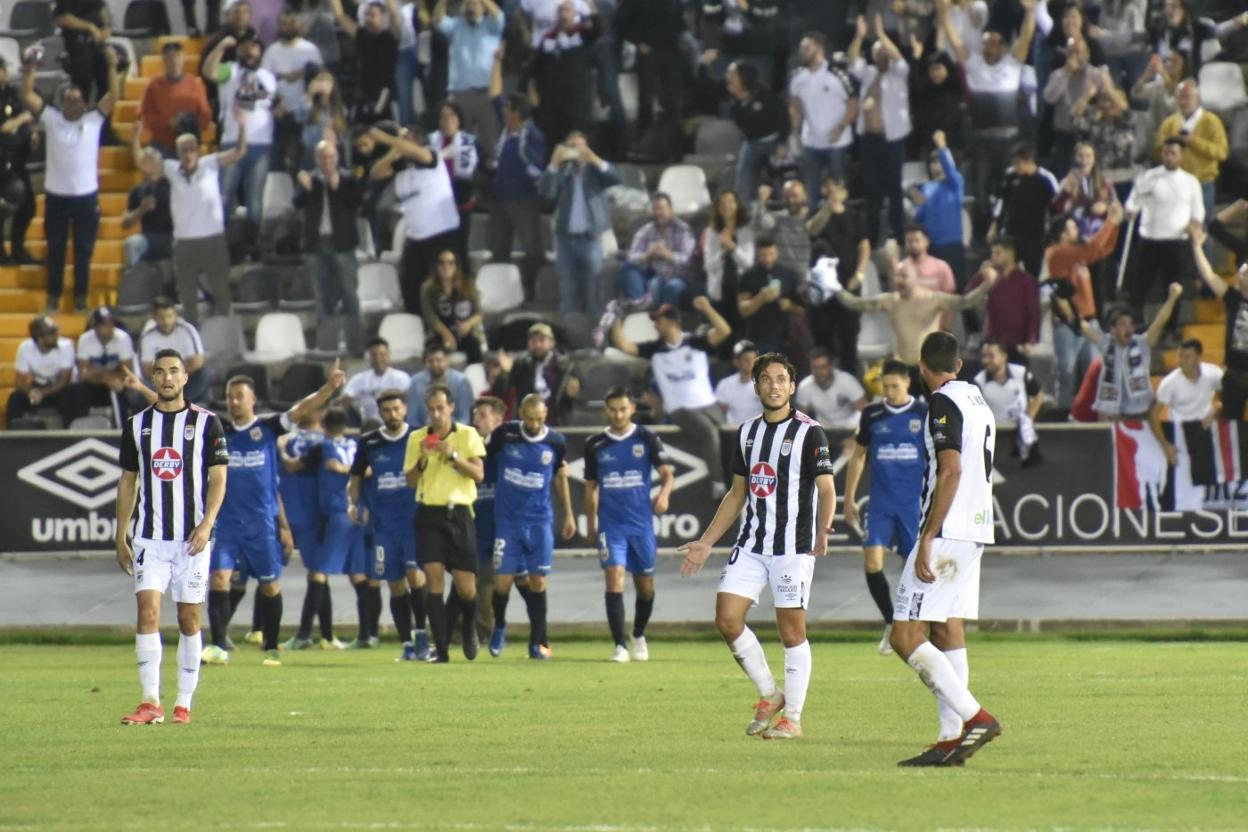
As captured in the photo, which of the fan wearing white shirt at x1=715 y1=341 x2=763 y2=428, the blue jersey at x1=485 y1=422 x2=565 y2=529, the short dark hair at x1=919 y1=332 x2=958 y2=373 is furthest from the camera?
the fan wearing white shirt at x1=715 y1=341 x2=763 y2=428

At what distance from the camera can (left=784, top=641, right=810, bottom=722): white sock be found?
1234cm

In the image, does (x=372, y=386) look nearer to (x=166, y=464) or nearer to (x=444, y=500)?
(x=444, y=500)

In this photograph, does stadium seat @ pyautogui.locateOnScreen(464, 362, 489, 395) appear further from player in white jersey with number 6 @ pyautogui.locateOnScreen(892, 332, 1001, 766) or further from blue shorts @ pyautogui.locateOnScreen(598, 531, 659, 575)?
player in white jersey with number 6 @ pyautogui.locateOnScreen(892, 332, 1001, 766)

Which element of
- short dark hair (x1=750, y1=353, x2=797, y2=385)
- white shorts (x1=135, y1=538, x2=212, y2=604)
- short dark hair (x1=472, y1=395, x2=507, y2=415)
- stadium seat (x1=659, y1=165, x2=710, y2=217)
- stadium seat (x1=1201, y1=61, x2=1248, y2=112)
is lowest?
white shorts (x1=135, y1=538, x2=212, y2=604)

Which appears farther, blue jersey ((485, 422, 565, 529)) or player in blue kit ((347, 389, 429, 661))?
player in blue kit ((347, 389, 429, 661))

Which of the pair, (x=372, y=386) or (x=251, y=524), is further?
(x=372, y=386)

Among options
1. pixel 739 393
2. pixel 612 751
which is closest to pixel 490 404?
pixel 739 393

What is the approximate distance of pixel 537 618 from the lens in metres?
19.9

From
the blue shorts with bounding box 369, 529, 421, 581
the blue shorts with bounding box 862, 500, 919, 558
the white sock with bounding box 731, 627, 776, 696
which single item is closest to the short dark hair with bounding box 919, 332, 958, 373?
the white sock with bounding box 731, 627, 776, 696

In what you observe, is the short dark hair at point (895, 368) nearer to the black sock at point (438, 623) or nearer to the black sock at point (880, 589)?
the black sock at point (880, 589)

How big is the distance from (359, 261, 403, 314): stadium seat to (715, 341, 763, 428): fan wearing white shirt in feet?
17.0

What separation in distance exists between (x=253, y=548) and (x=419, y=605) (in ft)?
5.09

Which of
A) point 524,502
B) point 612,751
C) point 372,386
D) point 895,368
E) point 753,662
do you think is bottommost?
point 612,751

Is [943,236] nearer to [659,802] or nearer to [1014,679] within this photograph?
[1014,679]
